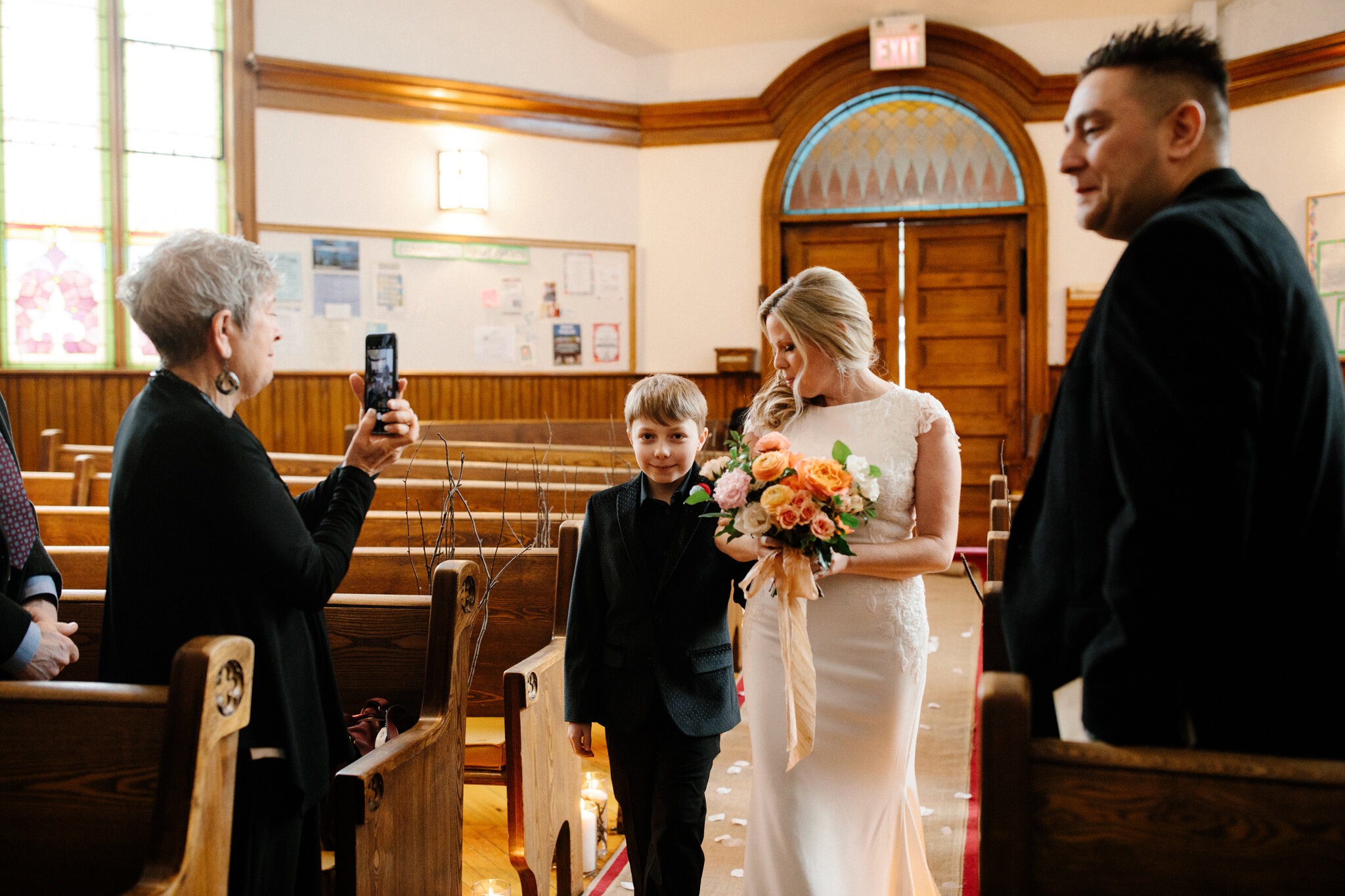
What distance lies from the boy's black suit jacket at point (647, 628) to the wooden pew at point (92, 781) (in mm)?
864

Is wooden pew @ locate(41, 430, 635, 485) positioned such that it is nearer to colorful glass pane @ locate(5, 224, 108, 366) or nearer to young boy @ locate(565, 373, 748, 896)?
colorful glass pane @ locate(5, 224, 108, 366)

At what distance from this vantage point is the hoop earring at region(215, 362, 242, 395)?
1.53 metres

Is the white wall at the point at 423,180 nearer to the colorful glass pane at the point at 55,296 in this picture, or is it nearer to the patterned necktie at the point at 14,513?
the colorful glass pane at the point at 55,296

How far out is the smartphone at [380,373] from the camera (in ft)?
5.76

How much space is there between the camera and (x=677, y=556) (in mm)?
2066

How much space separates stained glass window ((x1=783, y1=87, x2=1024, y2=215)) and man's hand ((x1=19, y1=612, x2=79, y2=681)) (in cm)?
672

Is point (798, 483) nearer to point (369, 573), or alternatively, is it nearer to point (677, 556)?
point (677, 556)

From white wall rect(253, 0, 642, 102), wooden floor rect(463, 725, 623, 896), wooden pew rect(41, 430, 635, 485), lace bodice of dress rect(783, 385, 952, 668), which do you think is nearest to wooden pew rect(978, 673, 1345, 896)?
lace bodice of dress rect(783, 385, 952, 668)

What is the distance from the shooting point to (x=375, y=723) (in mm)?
1934

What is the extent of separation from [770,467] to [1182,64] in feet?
2.96

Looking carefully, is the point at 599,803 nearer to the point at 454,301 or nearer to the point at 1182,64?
the point at 1182,64

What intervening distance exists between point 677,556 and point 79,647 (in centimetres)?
A: 125

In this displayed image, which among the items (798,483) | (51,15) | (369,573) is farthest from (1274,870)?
(51,15)

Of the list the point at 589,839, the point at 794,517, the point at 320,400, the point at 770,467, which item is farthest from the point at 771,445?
the point at 320,400
